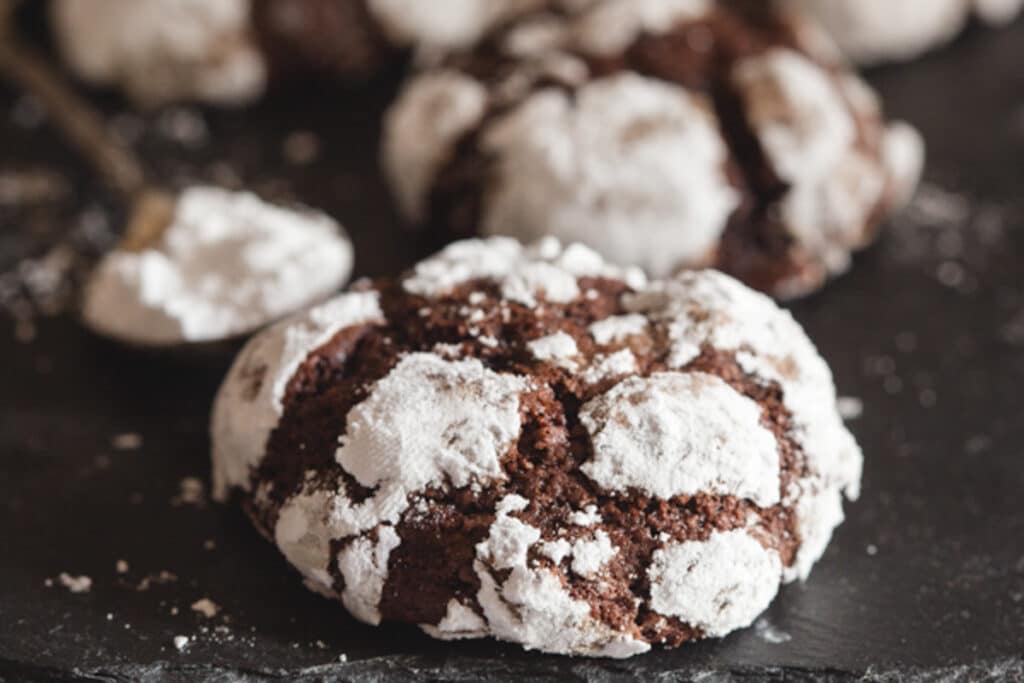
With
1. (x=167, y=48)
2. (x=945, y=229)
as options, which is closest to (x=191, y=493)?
(x=167, y=48)

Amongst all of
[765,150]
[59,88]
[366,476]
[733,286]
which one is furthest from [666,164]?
[59,88]

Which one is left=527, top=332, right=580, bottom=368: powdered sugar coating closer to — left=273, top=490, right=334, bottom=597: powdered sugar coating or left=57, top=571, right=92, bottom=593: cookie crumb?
left=273, top=490, right=334, bottom=597: powdered sugar coating

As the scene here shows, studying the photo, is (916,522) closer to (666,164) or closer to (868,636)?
(868,636)

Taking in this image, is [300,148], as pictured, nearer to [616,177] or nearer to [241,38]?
[241,38]

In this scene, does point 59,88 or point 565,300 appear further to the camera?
point 59,88

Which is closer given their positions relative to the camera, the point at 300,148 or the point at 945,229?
the point at 945,229

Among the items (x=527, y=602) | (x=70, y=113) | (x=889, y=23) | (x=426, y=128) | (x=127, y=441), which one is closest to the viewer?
(x=527, y=602)

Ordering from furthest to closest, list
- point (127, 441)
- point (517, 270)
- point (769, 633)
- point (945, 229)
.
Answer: point (945, 229) → point (127, 441) → point (517, 270) → point (769, 633)
